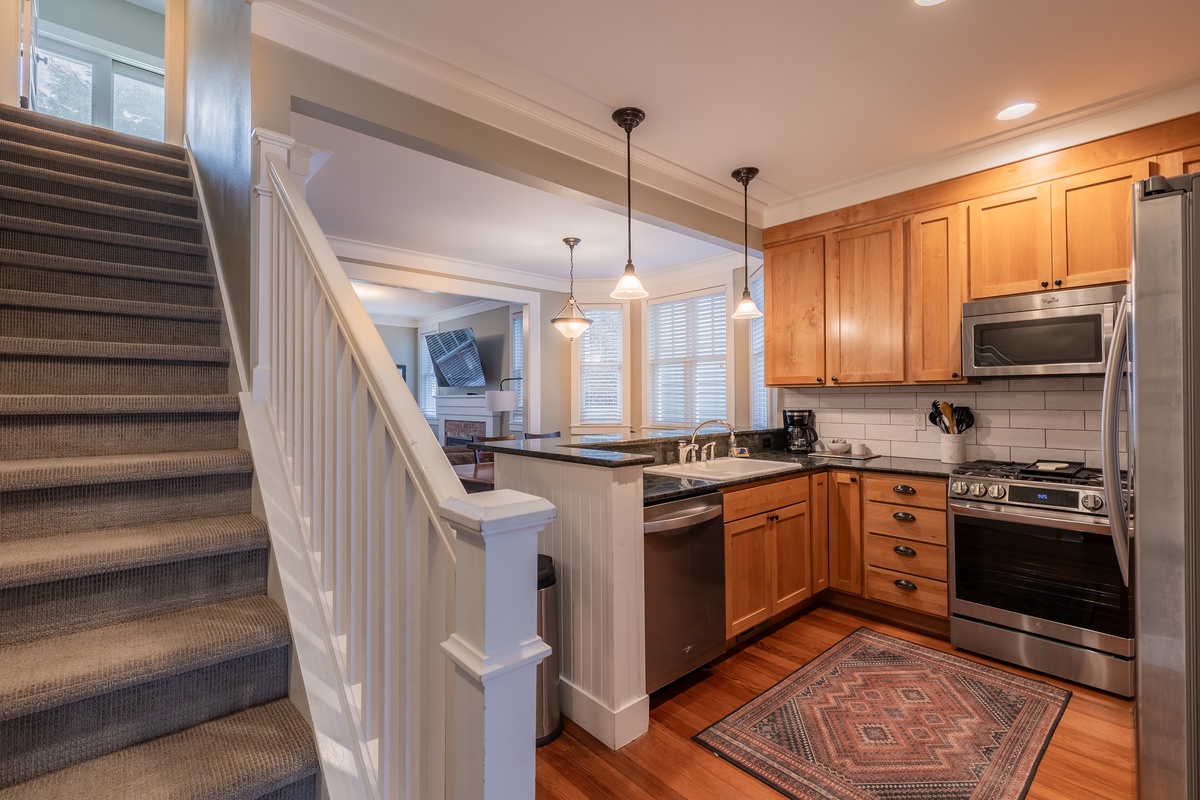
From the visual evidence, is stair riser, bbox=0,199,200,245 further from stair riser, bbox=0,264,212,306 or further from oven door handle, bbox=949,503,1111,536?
oven door handle, bbox=949,503,1111,536

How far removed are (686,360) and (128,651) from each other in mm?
5120

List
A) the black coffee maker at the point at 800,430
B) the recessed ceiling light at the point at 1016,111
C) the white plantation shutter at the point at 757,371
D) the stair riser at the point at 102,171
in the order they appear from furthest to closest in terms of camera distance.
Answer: the white plantation shutter at the point at 757,371
the black coffee maker at the point at 800,430
the recessed ceiling light at the point at 1016,111
the stair riser at the point at 102,171

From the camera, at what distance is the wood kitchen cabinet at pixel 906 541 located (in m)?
2.89

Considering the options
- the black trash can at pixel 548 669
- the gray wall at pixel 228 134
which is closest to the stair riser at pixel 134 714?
the black trash can at pixel 548 669

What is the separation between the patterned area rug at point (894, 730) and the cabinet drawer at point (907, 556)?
1.36 feet

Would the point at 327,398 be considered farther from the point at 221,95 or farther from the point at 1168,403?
the point at 221,95

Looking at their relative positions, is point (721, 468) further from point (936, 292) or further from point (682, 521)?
point (936, 292)

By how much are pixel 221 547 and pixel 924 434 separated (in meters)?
3.71

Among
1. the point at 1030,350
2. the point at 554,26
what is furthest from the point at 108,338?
the point at 1030,350

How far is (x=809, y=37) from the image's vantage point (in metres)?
2.12

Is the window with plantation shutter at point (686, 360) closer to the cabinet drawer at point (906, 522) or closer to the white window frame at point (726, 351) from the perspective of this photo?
the white window frame at point (726, 351)

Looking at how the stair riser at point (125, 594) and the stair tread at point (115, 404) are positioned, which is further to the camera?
the stair tread at point (115, 404)

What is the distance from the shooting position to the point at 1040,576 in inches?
100

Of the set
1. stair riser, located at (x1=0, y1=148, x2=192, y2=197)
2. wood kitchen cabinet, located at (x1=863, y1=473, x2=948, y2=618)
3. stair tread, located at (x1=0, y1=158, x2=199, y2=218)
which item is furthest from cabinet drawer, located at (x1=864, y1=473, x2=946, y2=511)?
stair riser, located at (x1=0, y1=148, x2=192, y2=197)
